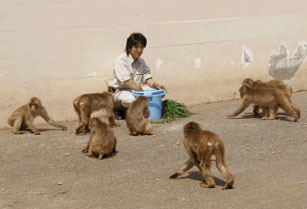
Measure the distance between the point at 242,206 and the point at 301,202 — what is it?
27.0 inches

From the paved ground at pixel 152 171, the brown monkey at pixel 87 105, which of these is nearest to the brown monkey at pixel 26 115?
the paved ground at pixel 152 171

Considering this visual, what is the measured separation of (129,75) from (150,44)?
3.72 feet

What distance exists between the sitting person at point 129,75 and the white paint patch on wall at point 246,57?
8.49 feet

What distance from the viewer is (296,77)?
13422 mm

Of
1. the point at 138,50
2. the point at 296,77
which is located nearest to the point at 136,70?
the point at 138,50

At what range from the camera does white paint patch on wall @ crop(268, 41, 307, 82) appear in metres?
13.0

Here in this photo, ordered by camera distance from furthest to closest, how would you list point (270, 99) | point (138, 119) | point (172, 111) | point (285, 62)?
point (285, 62), point (172, 111), point (270, 99), point (138, 119)

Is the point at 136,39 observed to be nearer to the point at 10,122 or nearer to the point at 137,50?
the point at 137,50

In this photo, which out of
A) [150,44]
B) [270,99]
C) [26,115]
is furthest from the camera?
[150,44]

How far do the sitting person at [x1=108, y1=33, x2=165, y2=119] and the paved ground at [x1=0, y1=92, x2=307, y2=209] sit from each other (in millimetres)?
778

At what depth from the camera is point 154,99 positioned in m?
10.3

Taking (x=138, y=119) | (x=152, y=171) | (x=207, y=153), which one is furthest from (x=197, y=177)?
(x=138, y=119)

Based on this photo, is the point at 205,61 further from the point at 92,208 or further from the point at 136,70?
the point at 92,208

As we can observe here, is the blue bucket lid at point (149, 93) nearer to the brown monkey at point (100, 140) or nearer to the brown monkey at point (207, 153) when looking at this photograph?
the brown monkey at point (100, 140)
